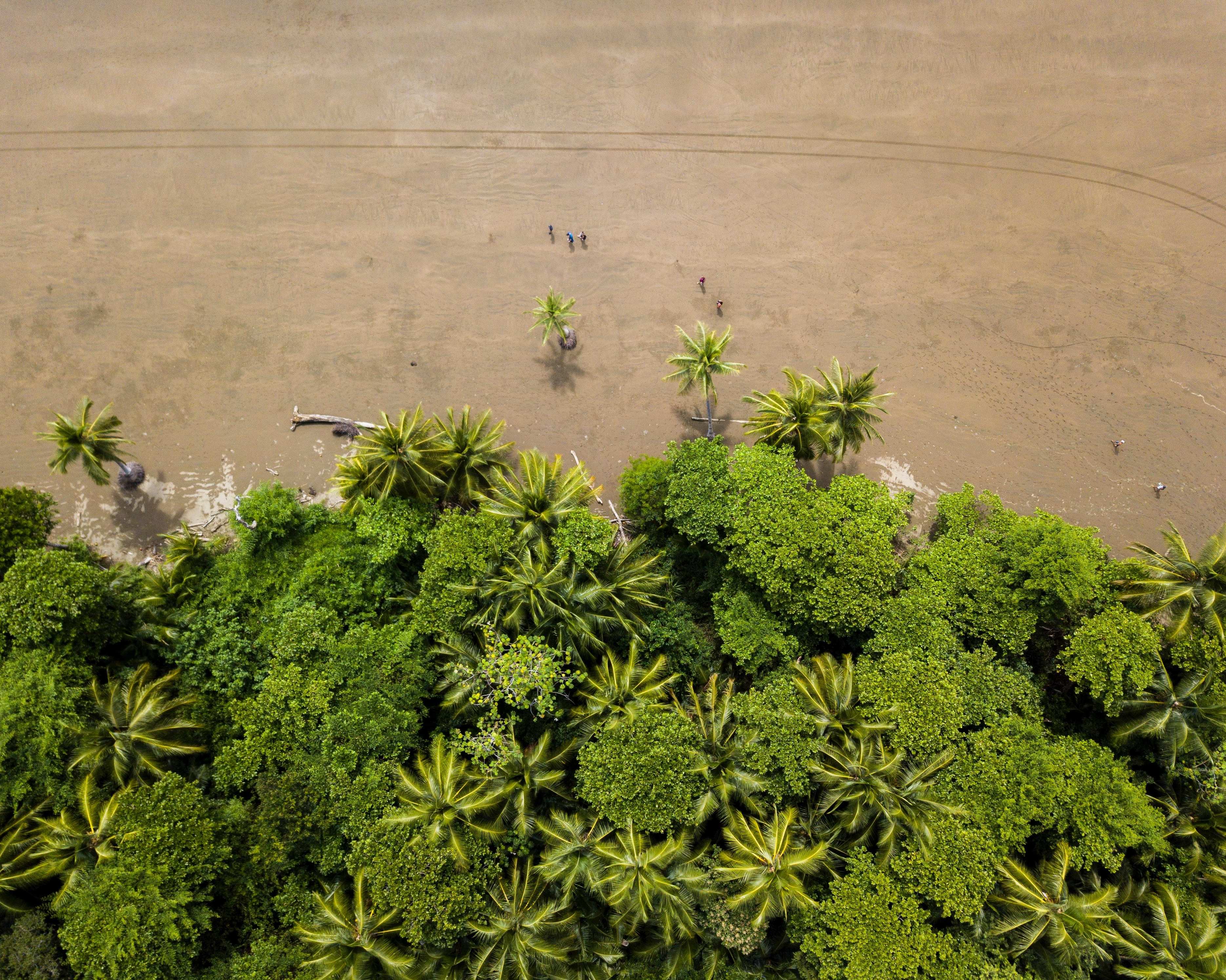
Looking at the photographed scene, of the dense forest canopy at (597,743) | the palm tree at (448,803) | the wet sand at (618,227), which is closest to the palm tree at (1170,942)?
the dense forest canopy at (597,743)

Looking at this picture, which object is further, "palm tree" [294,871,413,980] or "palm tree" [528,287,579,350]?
"palm tree" [528,287,579,350]

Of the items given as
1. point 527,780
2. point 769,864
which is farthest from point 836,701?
point 527,780

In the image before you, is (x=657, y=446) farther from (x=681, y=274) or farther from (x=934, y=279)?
(x=934, y=279)

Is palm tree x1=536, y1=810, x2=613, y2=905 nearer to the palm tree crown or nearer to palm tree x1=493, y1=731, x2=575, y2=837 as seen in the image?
palm tree x1=493, y1=731, x2=575, y2=837

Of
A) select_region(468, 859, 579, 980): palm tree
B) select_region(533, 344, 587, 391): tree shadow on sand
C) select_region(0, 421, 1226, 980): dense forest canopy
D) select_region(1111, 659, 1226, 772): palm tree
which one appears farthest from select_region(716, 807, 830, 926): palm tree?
select_region(533, 344, 587, 391): tree shadow on sand

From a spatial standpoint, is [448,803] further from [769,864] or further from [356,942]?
[769,864]

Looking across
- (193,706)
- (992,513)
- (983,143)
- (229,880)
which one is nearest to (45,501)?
(193,706)

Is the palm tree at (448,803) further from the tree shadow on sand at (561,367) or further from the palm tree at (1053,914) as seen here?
the palm tree at (1053,914)
